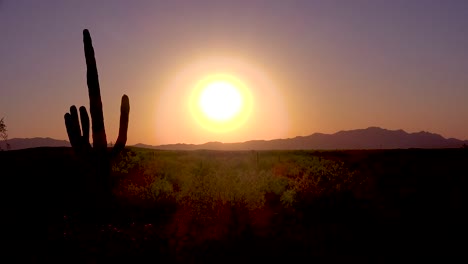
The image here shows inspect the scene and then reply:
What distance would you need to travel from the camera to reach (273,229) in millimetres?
10000

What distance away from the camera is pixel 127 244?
26.8 ft

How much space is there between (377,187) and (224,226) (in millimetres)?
6335

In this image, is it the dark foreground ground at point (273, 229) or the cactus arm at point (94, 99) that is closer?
the dark foreground ground at point (273, 229)

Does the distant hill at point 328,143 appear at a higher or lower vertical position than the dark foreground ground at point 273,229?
higher

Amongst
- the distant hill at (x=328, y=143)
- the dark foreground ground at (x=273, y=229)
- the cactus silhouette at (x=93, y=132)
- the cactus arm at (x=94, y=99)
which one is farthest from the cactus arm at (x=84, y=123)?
the distant hill at (x=328, y=143)

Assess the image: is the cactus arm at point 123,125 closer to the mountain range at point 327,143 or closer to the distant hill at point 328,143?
the distant hill at point 328,143

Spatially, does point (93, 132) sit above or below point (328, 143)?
below

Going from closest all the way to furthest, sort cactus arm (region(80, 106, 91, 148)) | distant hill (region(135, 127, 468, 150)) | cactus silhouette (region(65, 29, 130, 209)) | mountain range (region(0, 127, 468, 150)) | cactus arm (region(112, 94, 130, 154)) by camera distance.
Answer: cactus silhouette (region(65, 29, 130, 209)) → cactus arm (region(80, 106, 91, 148)) → cactus arm (region(112, 94, 130, 154)) → distant hill (region(135, 127, 468, 150)) → mountain range (region(0, 127, 468, 150))

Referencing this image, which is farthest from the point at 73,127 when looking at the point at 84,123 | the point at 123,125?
the point at 123,125

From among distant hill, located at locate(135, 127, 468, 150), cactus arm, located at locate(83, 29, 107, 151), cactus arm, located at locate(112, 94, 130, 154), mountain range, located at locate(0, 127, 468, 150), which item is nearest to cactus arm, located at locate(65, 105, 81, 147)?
cactus arm, located at locate(83, 29, 107, 151)

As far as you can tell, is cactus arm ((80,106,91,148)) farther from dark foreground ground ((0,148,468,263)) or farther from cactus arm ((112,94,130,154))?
dark foreground ground ((0,148,468,263))

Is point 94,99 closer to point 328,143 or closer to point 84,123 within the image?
point 84,123

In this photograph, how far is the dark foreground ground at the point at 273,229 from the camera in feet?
27.0

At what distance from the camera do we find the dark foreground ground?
8.24 metres
